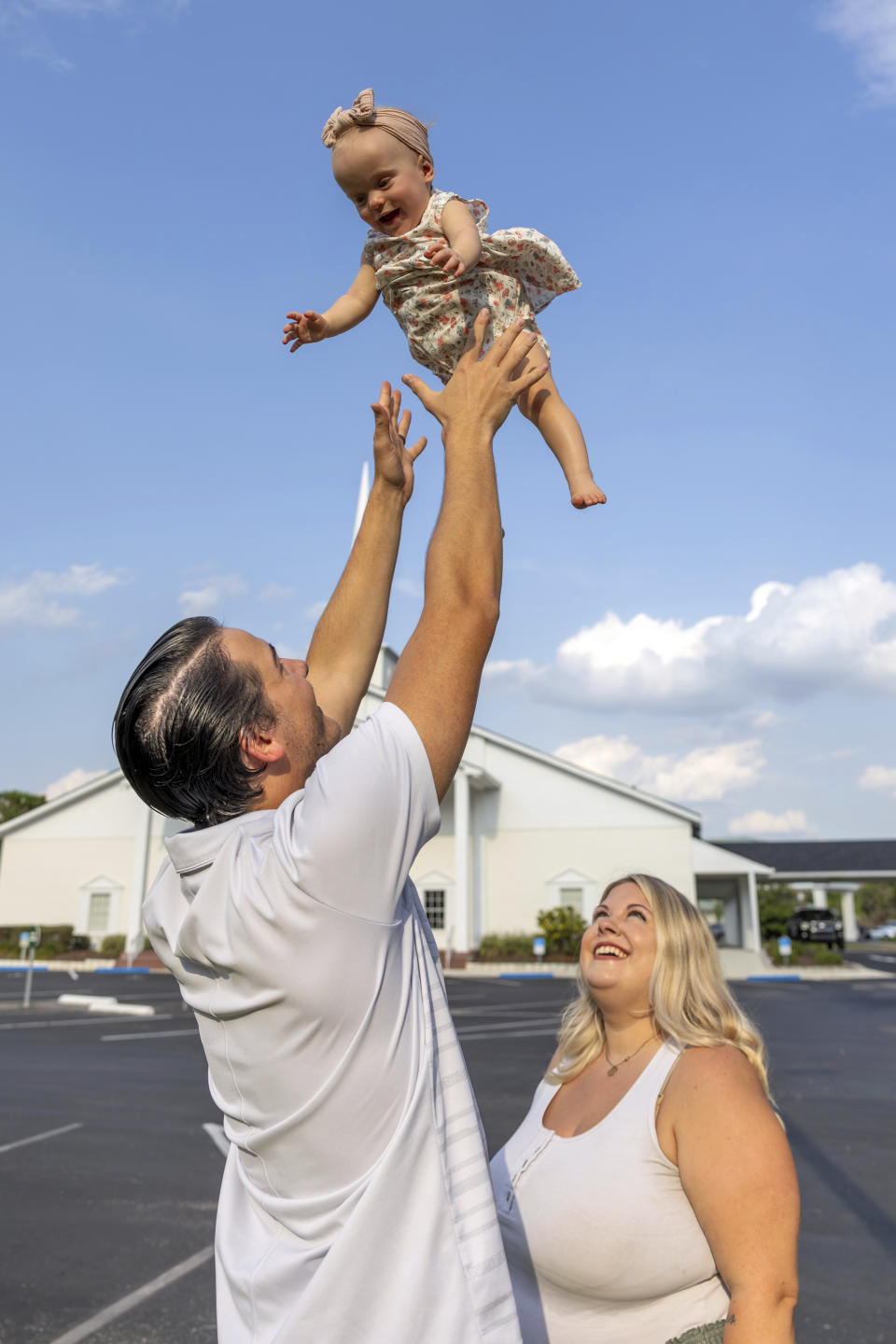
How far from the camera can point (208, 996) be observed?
5.77ft

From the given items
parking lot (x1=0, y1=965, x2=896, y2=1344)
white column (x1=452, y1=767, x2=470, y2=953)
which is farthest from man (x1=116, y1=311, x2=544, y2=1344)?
white column (x1=452, y1=767, x2=470, y2=953)

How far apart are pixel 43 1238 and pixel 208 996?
5.32 meters

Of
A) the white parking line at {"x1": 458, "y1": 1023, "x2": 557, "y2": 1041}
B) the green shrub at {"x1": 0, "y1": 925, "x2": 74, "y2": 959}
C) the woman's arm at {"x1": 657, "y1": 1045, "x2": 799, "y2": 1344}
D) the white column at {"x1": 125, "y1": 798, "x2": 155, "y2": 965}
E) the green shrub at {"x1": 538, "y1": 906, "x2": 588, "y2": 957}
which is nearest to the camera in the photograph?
the woman's arm at {"x1": 657, "y1": 1045, "x2": 799, "y2": 1344}

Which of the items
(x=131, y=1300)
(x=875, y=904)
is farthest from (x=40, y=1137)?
(x=875, y=904)

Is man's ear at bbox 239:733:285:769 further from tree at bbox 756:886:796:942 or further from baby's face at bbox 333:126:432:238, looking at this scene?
tree at bbox 756:886:796:942

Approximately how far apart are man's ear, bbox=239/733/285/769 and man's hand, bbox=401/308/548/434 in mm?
679

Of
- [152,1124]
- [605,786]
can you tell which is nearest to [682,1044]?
[152,1124]

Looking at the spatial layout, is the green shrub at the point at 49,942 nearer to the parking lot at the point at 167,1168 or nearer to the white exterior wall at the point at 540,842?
the white exterior wall at the point at 540,842

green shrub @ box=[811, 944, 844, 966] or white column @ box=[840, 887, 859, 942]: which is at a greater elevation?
white column @ box=[840, 887, 859, 942]

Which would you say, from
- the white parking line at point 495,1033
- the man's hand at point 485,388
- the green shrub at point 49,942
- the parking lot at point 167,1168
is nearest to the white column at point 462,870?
the green shrub at point 49,942

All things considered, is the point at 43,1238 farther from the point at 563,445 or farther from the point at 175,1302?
the point at 563,445

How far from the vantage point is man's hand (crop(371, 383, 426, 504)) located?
8.23ft

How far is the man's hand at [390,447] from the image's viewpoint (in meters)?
2.51

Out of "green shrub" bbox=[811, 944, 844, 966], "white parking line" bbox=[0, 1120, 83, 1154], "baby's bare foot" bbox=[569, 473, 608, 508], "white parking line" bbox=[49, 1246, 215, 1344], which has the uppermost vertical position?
"baby's bare foot" bbox=[569, 473, 608, 508]
